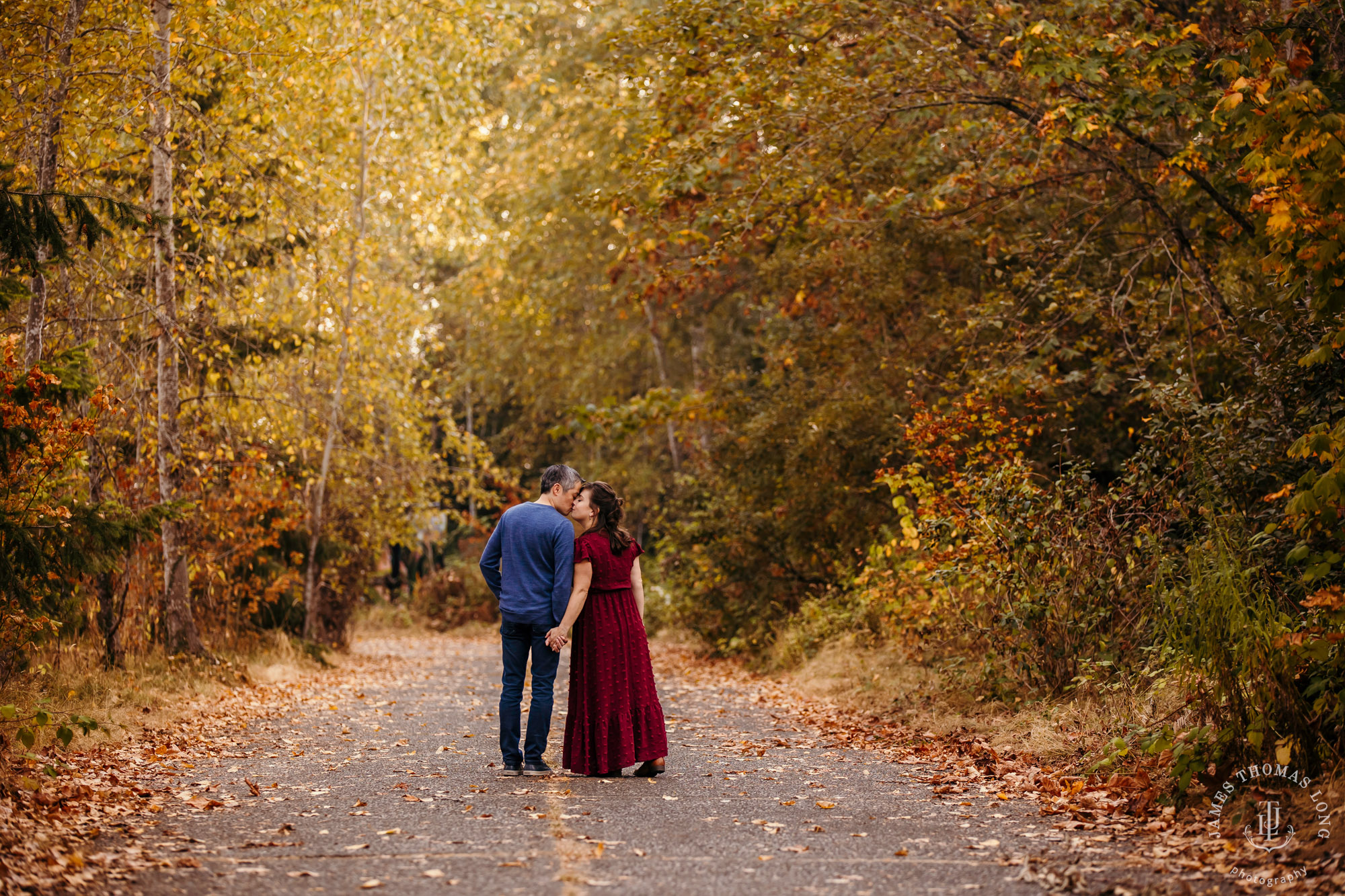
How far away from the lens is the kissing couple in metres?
7.50

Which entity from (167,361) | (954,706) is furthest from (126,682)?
(954,706)

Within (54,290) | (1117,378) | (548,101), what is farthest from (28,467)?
(548,101)

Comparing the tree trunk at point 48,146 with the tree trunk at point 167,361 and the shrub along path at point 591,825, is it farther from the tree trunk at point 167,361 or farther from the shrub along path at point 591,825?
the shrub along path at point 591,825

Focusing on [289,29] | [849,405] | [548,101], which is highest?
[548,101]

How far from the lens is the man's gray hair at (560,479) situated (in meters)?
7.82

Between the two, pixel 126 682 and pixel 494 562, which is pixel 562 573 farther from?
pixel 126 682

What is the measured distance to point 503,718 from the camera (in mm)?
7586

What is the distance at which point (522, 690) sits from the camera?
7559mm

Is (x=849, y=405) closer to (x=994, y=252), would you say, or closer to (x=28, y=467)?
(x=994, y=252)

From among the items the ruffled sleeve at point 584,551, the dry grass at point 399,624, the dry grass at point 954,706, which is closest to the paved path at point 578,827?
the dry grass at point 954,706

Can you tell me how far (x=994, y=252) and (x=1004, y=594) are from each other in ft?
18.9

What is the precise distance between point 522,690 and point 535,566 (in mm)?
817

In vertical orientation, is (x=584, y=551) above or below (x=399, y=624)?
above
